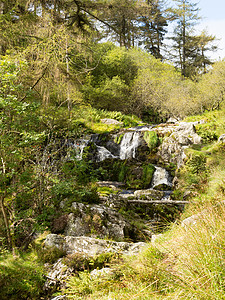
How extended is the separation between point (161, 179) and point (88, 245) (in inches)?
253

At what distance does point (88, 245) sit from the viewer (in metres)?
4.05

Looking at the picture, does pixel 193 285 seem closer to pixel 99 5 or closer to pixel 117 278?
pixel 117 278

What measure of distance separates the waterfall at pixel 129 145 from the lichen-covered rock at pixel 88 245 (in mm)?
7840


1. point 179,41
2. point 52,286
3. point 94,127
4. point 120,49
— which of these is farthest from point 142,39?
point 52,286

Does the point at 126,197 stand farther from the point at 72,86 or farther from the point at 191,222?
the point at 191,222

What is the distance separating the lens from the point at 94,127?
Answer: 1360cm

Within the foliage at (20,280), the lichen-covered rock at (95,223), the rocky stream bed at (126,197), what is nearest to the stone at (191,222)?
the rocky stream bed at (126,197)

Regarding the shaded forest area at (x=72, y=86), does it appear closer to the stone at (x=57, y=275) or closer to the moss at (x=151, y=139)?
the stone at (x=57, y=275)

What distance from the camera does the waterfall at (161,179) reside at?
9.46 m

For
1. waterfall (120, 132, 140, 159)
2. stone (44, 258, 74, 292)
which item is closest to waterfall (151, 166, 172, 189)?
waterfall (120, 132, 140, 159)

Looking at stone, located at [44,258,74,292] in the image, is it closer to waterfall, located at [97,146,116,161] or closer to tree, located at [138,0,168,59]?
waterfall, located at [97,146,116,161]

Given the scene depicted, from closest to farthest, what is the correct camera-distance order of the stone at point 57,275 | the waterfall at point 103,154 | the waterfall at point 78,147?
the stone at point 57,275 < the waterfall at point 78,147 < the waterfall at point 103,154

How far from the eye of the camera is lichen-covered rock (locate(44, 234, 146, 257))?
3863 millimetres

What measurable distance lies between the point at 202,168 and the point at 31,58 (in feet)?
20.8
